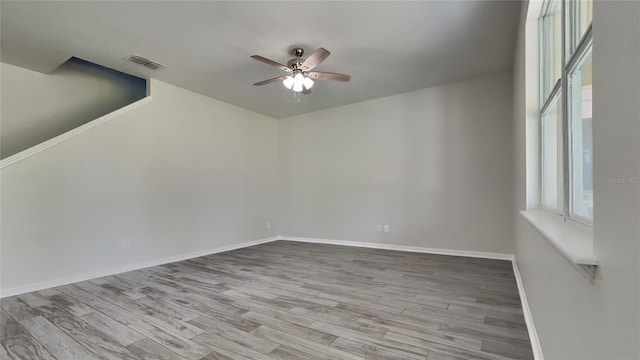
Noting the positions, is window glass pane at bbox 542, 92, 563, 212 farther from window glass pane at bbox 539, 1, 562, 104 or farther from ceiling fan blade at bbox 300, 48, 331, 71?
ceiling fan blade at bbox 300, 48, 331, 71

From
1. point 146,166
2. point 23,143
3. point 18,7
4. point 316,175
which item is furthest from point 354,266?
point 23,143

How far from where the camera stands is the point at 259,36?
3008 millimetres

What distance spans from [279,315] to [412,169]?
11.1ft

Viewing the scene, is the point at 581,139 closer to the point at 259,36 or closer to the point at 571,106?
the point at 571,106

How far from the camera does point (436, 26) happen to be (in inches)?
113

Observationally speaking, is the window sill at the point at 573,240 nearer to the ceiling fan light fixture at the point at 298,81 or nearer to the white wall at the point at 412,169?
the ceiling fan light fixture at the point at 298,81

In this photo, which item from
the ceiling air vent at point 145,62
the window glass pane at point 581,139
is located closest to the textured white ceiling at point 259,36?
the ceiling air vent at point 145,62

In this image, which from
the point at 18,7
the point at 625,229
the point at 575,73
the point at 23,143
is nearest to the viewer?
the point at 625,229

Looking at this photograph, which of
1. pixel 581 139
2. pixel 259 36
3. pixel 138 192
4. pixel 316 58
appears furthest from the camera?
pixel 138 192

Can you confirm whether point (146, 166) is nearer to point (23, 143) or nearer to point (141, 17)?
point (23, 143)

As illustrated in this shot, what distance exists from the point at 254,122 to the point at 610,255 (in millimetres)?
5767

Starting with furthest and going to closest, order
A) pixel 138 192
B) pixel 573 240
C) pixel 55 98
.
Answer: pixel 55 98 < pixel 138 192 < pixel 573 240

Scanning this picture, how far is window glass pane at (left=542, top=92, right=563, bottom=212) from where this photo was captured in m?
1.84

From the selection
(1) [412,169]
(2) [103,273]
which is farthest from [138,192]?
(1) [412,169]
